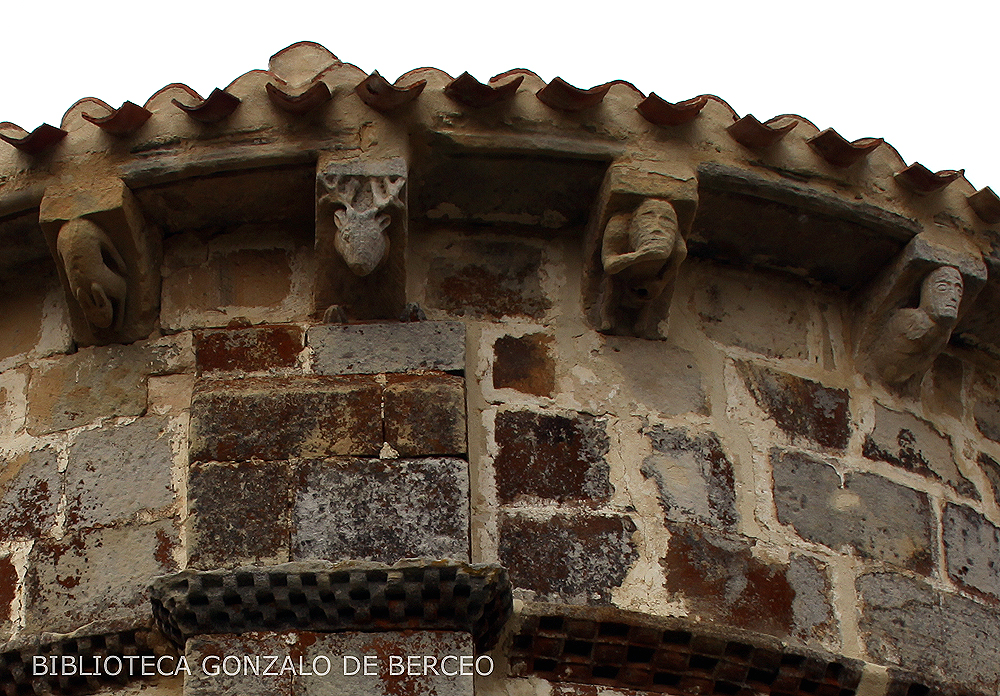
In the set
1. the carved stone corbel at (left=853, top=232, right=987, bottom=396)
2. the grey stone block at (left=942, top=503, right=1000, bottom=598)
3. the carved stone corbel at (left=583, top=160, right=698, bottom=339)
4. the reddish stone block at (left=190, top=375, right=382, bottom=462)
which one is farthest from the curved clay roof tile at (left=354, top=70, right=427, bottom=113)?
the grey stone block at (left=942, top=503, right=1000, bottom=598)

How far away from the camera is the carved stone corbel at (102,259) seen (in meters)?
4.38

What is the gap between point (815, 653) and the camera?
3.88 m

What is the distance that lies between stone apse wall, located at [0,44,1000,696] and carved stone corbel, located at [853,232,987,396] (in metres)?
0.01

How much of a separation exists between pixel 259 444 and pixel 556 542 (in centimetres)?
81

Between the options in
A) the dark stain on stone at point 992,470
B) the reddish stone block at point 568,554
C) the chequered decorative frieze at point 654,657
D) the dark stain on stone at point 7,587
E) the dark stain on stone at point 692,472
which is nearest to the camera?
the chequered decorative frieze at point 654,657

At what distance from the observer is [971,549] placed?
14.8 feet

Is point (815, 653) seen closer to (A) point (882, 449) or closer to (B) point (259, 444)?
(A) point (882, 449)

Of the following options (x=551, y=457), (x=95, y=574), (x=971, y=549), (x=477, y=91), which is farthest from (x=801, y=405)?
(x=95, y=574)

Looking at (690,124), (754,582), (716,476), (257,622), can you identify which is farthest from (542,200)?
(257,622)

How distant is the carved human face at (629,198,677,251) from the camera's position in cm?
436

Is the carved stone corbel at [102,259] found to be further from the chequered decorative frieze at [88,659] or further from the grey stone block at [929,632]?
the grey stone block at [929,632]

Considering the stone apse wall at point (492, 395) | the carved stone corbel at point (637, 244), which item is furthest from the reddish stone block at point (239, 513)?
the carved stone corbel at point (637, 244)

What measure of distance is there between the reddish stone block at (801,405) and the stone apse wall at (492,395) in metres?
0.01

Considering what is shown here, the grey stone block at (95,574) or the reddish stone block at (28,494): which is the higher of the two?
the reddish stone block at (28,494)
